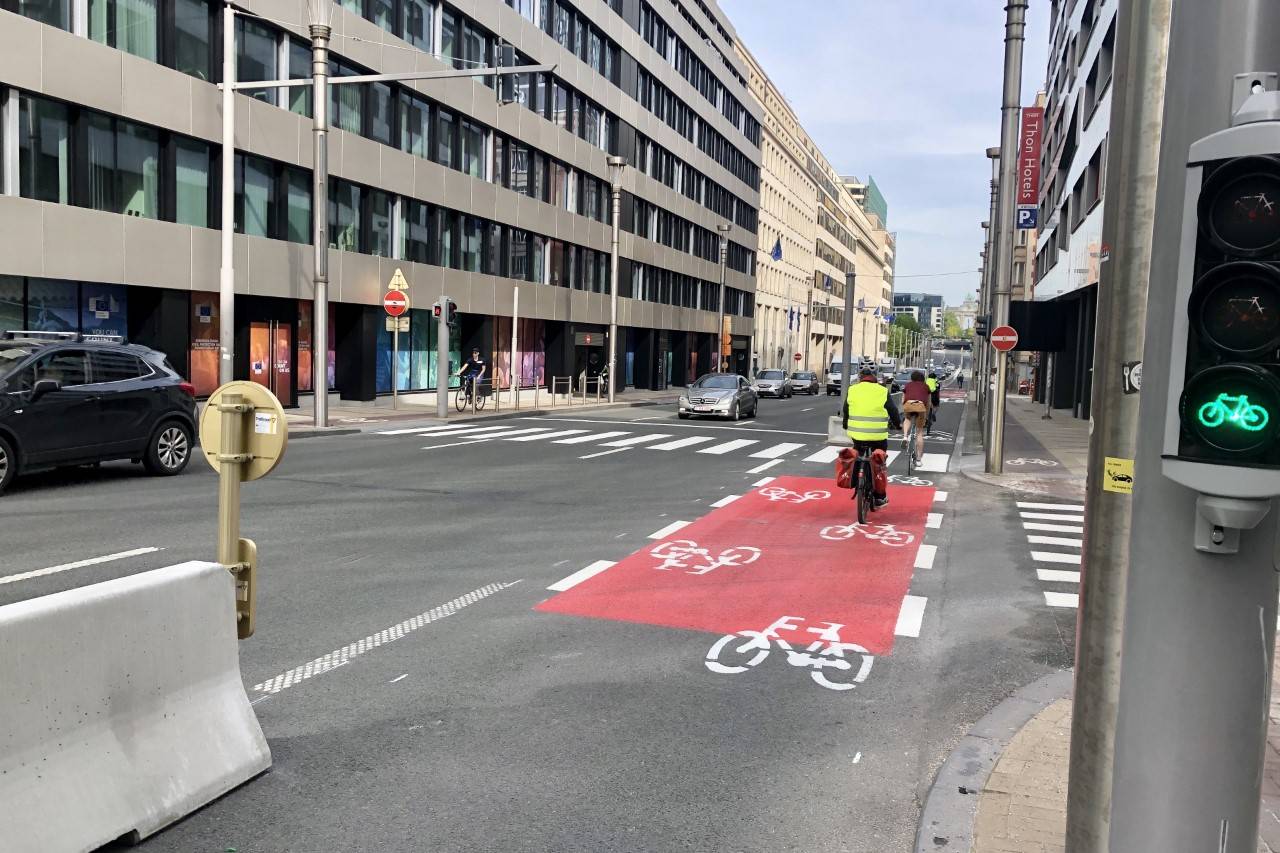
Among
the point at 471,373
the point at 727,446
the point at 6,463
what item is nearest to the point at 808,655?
the point at 6,463

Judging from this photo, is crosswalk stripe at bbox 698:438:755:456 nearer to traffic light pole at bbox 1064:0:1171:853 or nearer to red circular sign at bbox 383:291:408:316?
red circular sign at bbox 383:291:408:316

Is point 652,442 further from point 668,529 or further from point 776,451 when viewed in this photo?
point 668,529

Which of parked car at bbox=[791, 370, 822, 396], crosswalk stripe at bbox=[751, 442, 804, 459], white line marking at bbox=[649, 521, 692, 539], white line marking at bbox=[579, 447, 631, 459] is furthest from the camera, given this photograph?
parked car at bbox=[791, 370, 822, 396]

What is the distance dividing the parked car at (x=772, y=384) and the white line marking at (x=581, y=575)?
45356mm

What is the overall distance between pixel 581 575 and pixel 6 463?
734 centimetres

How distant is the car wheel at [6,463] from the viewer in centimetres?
1159

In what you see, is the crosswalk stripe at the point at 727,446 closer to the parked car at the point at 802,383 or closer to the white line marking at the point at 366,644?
the white line marking at the point at 366,644

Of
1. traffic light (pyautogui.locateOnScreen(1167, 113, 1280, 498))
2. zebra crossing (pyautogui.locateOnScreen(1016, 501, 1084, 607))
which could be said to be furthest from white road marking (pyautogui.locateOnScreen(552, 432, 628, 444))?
traffic light (pyautogui.locateOnScreen(1167, 113, 1280, 498))

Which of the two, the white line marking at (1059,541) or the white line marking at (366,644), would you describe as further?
the white line marking at (1059,541)

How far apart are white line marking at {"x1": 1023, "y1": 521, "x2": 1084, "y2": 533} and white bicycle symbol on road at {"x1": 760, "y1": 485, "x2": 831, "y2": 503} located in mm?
2680

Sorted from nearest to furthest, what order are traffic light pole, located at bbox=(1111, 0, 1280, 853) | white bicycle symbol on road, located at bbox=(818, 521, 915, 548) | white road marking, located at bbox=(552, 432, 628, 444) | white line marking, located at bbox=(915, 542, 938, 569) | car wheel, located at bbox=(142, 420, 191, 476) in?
traffic light pole, located at bbox=(1111, 0, 1280, 853)
white line marking, located at bbox=(915, 542, 938, 569)
white bicycle symbol on road, located at bbox=(818, 521, 915, 548)
car wheel, located at bbox=(142, 420, 191, 476)
white road marking, located at bbox=(552, 432, 628, 444)

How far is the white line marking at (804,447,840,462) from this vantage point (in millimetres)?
19741

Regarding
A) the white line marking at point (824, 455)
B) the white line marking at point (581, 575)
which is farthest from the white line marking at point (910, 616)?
the white line marking at point (824, 455)

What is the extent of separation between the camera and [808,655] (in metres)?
6.58
